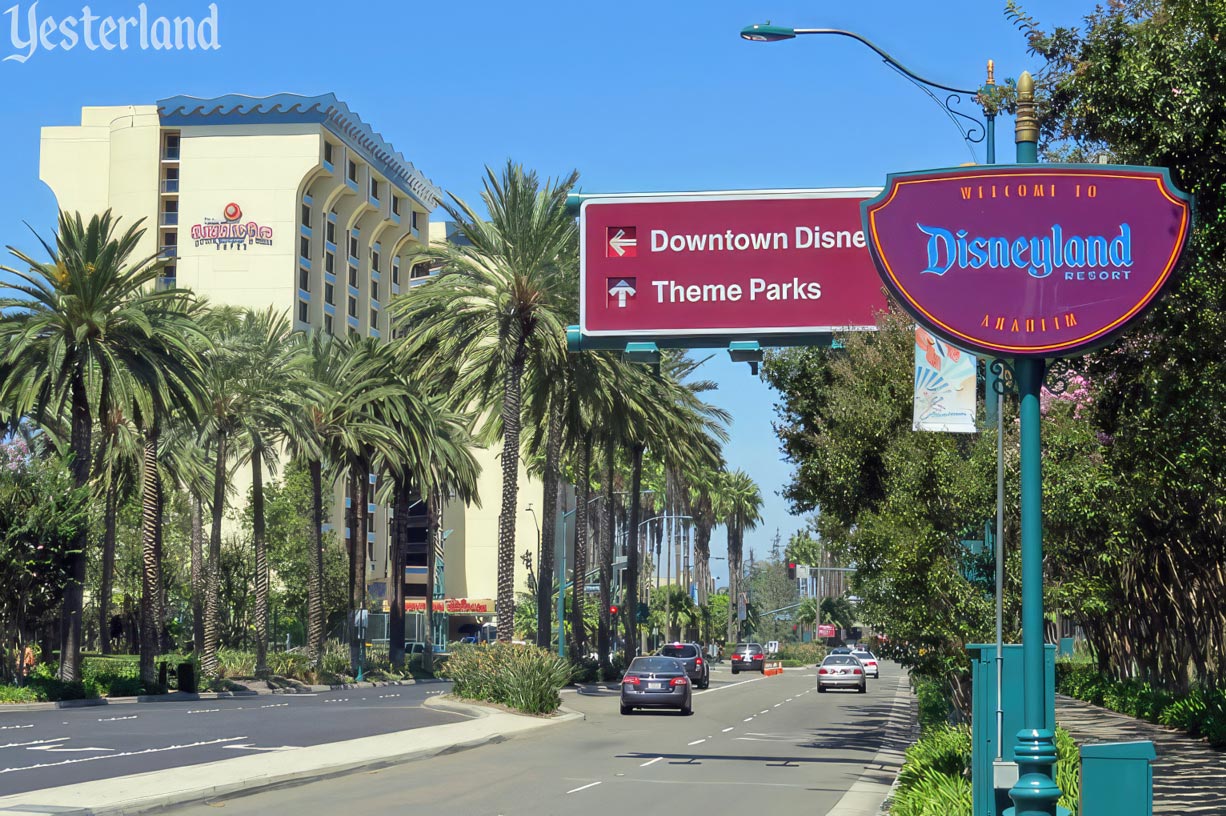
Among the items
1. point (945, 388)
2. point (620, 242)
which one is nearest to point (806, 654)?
point (620, 242)

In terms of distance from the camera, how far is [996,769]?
376 inches

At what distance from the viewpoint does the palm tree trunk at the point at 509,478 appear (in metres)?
40.9

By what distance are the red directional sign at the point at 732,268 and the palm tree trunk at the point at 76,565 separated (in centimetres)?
2413

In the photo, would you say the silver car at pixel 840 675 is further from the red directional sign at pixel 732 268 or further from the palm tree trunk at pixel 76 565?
the red directional sign at pixel 732 268

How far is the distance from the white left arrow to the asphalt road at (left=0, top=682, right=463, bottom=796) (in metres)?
9.94

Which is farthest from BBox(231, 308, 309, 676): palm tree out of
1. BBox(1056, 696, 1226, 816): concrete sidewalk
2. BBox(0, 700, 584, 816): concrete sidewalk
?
BBox(1056, 696, 1226, 816): concrete sidewalk

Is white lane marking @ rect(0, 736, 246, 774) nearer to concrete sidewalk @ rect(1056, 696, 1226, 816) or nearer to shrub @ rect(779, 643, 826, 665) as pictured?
concrete sidewalk @ rect(1056, 696, 1226, 816)

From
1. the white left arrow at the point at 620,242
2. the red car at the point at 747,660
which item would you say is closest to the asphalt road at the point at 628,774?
the white left arrow at the point at 620,242

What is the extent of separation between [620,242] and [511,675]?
1735cm

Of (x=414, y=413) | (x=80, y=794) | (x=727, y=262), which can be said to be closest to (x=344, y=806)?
(x=80, y=794)

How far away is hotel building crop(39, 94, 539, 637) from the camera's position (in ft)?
336

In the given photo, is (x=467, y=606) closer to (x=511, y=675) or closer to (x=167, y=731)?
(x=511, y=675)

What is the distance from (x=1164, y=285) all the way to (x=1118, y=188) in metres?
0.77

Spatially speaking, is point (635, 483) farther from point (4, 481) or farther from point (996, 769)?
point (996, 769)
